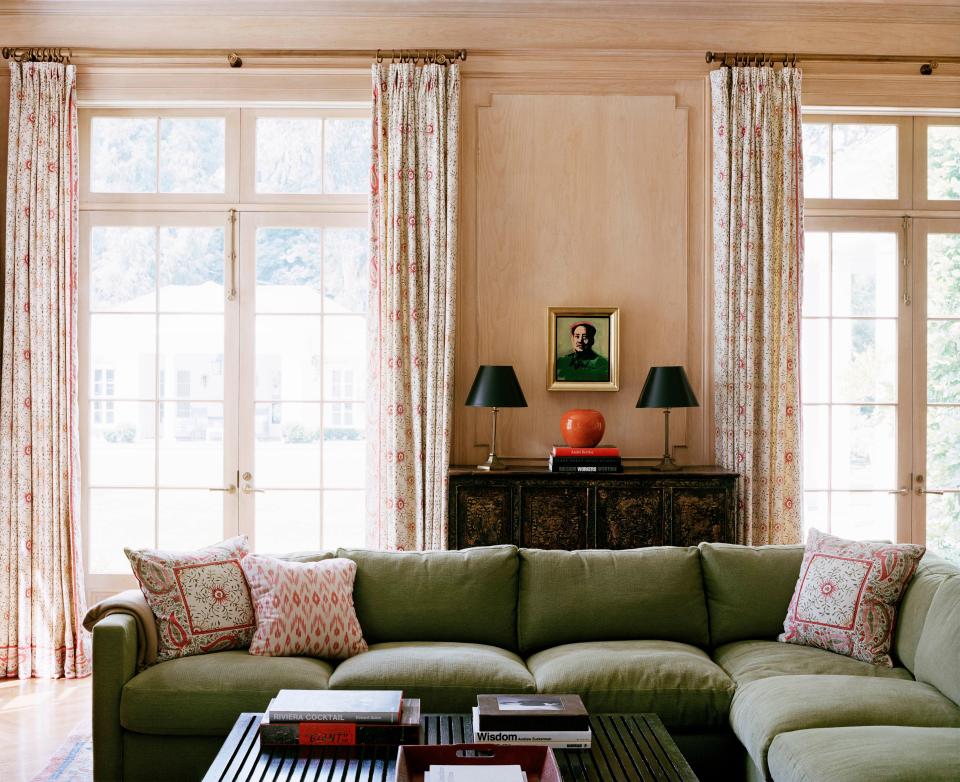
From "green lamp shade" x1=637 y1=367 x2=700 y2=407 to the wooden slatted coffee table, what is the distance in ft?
6.83

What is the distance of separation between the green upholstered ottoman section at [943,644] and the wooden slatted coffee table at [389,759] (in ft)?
3.36

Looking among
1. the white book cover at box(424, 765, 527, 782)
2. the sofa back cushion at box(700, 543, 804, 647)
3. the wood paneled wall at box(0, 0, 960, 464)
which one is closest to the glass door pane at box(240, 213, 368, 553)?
the wood paneled wall at box(0, 0, 960, 464)

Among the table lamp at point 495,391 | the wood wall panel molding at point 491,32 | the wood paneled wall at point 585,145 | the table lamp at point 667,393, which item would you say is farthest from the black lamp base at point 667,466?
the wood wall panel molding at point 491,32

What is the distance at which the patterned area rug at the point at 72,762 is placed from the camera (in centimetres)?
312

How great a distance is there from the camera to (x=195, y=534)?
4695 millimetres

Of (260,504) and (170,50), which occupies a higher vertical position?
(170,50)

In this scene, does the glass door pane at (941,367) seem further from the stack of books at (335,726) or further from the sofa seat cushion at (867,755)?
the stack of books at (335,726)

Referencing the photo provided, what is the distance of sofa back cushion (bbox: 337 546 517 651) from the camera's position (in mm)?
3229

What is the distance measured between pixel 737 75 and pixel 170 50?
3.05m

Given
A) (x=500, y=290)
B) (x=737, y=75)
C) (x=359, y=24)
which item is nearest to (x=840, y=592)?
(x=500, y=290)

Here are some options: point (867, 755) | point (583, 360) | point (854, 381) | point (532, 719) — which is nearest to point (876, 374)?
point (854, 381)

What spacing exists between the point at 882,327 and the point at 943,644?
2449mm

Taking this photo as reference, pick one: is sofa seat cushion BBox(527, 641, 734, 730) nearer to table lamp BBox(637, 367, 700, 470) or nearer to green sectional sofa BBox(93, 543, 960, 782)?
green sectional sofa BBox(93, 543, 960, 782)

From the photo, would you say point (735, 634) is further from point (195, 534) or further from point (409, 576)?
point (195, 534)
